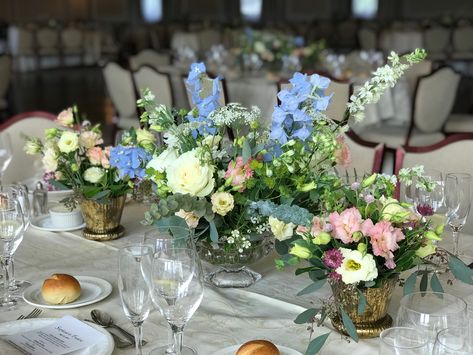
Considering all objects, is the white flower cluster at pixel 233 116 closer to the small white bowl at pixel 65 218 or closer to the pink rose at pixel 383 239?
the pink rose at pixel 383 239

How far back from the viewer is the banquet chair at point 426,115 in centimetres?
554

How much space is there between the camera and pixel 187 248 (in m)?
1.30

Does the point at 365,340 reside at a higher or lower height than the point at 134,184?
lower

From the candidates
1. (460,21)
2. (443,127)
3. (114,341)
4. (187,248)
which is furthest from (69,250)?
(460,21)

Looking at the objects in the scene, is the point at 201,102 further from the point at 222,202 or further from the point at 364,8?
the point at 364,8

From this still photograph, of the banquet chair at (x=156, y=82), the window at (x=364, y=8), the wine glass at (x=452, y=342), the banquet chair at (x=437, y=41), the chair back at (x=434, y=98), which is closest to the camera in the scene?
the wine glass at (x=452, y=342)

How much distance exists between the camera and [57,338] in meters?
1.49

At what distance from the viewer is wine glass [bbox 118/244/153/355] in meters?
1.26

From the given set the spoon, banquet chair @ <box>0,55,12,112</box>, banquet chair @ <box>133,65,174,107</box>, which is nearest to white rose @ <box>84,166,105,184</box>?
the spoon

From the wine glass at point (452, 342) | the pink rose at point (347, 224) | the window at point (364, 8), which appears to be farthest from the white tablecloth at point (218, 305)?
the window at point (364, 8)

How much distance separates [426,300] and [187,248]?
419 millimetres

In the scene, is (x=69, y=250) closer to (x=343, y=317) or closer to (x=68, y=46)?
(x=343, y=317)

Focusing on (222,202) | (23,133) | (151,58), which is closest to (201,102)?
(222,202)

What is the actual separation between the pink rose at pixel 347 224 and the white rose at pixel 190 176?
320mm
